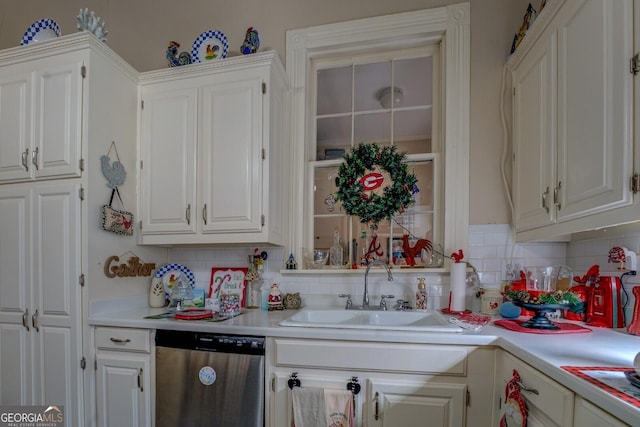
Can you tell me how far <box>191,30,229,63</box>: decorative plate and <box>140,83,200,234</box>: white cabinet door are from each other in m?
0.30

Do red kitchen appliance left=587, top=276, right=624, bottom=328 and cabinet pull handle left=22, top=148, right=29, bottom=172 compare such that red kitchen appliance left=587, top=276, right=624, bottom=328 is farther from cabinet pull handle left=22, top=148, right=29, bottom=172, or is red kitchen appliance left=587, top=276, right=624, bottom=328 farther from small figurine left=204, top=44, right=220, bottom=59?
cabinet pull handle left=22, top=148, right=29, bottom=172

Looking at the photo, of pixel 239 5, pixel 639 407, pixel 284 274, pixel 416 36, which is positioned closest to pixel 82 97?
pixel 239 5

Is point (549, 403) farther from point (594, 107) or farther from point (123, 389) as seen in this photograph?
point (123, 389)

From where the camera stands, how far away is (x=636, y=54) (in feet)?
3.58

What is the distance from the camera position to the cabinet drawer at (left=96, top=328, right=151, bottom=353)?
5.93 ft

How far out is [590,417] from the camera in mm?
881

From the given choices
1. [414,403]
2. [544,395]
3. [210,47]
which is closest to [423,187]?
[414,403]

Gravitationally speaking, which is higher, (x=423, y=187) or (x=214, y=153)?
(x=214, y=153)

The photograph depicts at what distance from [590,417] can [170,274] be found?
231 cm

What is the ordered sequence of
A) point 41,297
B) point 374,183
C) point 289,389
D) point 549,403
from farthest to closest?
point 374,183 → point 41,297 → point 289,389 → point 549,403

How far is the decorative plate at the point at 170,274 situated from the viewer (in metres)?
2.35

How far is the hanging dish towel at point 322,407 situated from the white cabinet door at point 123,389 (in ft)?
2.74

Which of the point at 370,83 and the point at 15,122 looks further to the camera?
the point at 370,83

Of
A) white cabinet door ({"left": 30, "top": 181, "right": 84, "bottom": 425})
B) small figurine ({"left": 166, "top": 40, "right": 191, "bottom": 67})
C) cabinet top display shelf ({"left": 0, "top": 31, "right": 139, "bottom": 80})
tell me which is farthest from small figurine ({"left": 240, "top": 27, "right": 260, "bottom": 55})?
white cabinet door ({"left": 30, "top": 181, "right": 84, "bottom": 425})
